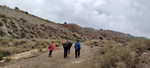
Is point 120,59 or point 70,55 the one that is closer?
point 120,59

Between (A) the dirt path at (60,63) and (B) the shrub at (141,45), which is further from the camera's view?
(A) the dirt path at (60,63)

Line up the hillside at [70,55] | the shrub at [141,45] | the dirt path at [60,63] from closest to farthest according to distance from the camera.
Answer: the hillside at [70,55] < the shrub at [141,45] < the dirt path at [60,63]

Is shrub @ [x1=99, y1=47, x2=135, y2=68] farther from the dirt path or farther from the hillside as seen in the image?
the dirt path

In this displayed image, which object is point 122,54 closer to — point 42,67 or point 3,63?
point 42,67

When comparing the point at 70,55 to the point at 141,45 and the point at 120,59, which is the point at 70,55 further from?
the point at 120,59

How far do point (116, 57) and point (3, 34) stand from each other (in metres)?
25.7

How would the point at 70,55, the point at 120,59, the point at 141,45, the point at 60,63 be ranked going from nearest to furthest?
the point at 120,59
the point at 141,45
the point at 60,63
the point at 70,55

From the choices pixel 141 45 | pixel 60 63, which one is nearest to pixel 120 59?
pixel 141 45

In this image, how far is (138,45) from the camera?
923 centimetres

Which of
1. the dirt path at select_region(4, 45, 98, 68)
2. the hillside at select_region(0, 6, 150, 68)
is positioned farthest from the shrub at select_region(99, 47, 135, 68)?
the dirt path at select_region(4, 45, 98, 68)

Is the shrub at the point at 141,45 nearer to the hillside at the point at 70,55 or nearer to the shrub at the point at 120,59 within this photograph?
the hillside at the point at 70,55

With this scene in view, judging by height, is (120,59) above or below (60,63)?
above

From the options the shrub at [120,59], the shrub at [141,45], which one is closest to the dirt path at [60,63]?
the shrub at [120,59]

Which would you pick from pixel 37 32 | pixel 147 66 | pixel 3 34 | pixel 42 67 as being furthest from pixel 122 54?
pixel 37 32
